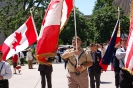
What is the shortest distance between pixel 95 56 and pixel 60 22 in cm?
362

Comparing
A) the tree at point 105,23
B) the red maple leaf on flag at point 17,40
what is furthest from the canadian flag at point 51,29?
the tree at point 105,23

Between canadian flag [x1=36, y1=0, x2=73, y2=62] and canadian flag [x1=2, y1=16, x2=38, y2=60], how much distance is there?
6.73 feet

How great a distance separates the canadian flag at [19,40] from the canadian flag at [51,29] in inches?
80.8

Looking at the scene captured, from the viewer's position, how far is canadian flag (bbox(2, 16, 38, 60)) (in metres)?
8.80

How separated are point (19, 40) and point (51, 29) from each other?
119 inches

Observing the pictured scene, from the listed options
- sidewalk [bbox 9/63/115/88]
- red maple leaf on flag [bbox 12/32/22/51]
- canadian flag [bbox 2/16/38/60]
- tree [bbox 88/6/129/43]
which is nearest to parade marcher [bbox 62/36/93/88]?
canadian flag [bbox 2/16/38/60]

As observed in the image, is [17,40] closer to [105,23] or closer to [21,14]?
[21,14]

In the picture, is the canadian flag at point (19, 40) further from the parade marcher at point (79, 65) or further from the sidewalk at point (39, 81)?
the sidewalk at point (39, 81)

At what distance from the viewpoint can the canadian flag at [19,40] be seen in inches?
347

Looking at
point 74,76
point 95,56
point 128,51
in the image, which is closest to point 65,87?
point 95,56

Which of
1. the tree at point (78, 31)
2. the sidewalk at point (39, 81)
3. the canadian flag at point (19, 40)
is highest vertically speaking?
the tree at point (78, 31)

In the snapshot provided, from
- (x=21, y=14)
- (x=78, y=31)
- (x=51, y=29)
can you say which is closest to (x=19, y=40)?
(x=51, y=29)

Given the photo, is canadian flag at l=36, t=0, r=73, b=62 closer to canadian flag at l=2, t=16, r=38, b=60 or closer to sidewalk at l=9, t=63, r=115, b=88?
canadian flag at l=2, t=16, r=38, b=60

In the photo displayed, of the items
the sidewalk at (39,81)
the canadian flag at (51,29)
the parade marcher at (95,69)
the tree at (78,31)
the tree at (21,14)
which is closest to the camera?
the canadian flag at (51,29)
